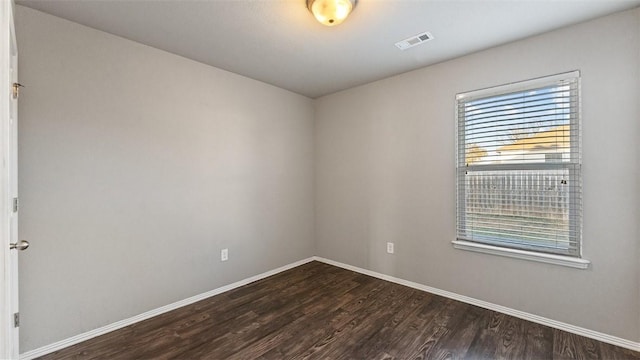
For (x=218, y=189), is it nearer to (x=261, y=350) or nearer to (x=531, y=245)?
(x=261, y=350)

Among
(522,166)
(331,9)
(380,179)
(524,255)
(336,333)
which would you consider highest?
(331,9)

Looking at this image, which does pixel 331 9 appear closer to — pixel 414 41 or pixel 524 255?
pixel 414 41

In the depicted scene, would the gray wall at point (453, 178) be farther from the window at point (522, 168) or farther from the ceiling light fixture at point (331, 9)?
the ceiling light fixture at point (331, 9)

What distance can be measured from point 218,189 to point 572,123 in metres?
3.26

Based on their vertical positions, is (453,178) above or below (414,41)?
below

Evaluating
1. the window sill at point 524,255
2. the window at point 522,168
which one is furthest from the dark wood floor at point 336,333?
the window at point 522,168

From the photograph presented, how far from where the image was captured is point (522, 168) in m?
2.37

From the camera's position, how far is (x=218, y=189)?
294cm

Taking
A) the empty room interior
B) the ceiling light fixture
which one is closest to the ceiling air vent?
the empty room interior

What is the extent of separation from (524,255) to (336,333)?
1756 millimetres

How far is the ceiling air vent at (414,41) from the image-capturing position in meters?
2.28

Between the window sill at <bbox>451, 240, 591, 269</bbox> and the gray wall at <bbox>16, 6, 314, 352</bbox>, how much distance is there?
226cm

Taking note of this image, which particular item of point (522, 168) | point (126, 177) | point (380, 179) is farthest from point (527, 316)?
point (126, 177)

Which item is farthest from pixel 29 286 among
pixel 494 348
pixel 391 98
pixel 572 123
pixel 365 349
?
pixel 572 123
